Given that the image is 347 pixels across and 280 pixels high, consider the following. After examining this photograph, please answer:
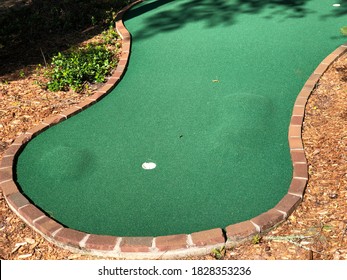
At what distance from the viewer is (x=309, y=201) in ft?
13.0

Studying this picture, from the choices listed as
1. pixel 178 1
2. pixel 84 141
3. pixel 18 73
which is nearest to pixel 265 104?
pixel 84 141

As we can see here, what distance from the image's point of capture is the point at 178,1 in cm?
959

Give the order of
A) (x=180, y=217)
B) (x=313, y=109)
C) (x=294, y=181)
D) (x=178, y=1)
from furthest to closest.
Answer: (x=178, y=1), (x=313, y=109), (x=294, y=181), (x=180, y=217)

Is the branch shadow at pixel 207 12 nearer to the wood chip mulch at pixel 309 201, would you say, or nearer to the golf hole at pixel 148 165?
the wood chip mulch at pixel 309 201

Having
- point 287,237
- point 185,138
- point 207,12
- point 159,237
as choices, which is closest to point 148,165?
point 185,138

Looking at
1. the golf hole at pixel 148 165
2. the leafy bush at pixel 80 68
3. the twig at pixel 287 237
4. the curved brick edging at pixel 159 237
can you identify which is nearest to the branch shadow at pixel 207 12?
the leafy bush at pixel 80 68

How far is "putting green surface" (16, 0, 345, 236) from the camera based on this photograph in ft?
13.1

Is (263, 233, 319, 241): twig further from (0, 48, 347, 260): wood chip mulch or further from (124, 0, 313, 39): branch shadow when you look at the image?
(124, 0, 313, 39): branch shadow

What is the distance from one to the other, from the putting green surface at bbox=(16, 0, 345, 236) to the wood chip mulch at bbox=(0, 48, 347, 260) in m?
0.28

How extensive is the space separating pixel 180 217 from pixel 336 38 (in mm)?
4941

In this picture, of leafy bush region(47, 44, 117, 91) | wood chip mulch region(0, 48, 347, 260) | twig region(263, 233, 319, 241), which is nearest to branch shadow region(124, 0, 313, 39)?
leafy bush region(47, 44, 117, 91)

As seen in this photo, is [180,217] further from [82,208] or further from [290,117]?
[290,117]

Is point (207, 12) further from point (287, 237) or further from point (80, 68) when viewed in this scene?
point (287, 237)

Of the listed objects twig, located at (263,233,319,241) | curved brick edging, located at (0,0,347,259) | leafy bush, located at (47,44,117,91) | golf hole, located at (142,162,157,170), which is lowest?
twig, located at (263,233,319,241)
